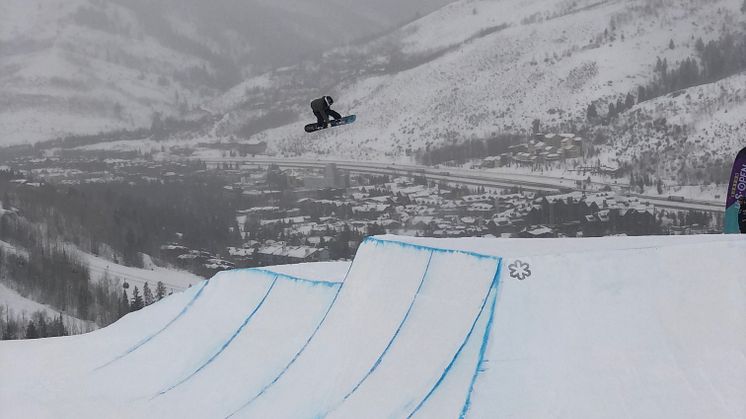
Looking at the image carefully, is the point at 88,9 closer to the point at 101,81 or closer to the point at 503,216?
the point at 101,81

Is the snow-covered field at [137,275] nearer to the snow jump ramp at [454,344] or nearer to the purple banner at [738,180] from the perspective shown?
the snow jump ramp at [454,344]

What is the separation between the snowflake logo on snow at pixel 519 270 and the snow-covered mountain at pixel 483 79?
26.6m

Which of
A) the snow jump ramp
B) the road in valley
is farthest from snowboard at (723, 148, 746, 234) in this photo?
the road in valley

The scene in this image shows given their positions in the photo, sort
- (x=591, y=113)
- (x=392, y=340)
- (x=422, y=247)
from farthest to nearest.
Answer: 1. (x=591, y=113)
2. (x=422, y=247)
3. (x=392, y=340)

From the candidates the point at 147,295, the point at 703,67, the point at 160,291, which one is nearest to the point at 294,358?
the point at 160,291

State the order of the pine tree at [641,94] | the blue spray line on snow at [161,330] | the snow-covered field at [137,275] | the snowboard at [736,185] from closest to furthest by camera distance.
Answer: the blue spray line on snow at [161,330] < the snowboard at [736,185] < the snow-covered field at [137,275] < the pine tree at [641,94]

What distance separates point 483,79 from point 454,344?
30.9m

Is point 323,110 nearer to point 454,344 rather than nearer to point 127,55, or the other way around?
point 454,344

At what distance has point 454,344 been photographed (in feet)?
24.8

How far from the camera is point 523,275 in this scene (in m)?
7.63

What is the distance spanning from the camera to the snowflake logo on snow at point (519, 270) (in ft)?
25.0

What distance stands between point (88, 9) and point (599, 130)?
76.2ft

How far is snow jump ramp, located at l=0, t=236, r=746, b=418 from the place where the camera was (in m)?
6.67

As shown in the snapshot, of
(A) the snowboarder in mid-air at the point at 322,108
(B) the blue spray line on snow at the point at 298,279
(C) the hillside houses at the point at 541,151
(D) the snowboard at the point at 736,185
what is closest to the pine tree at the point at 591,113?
(C) the hillside houses at the point at 541,151
